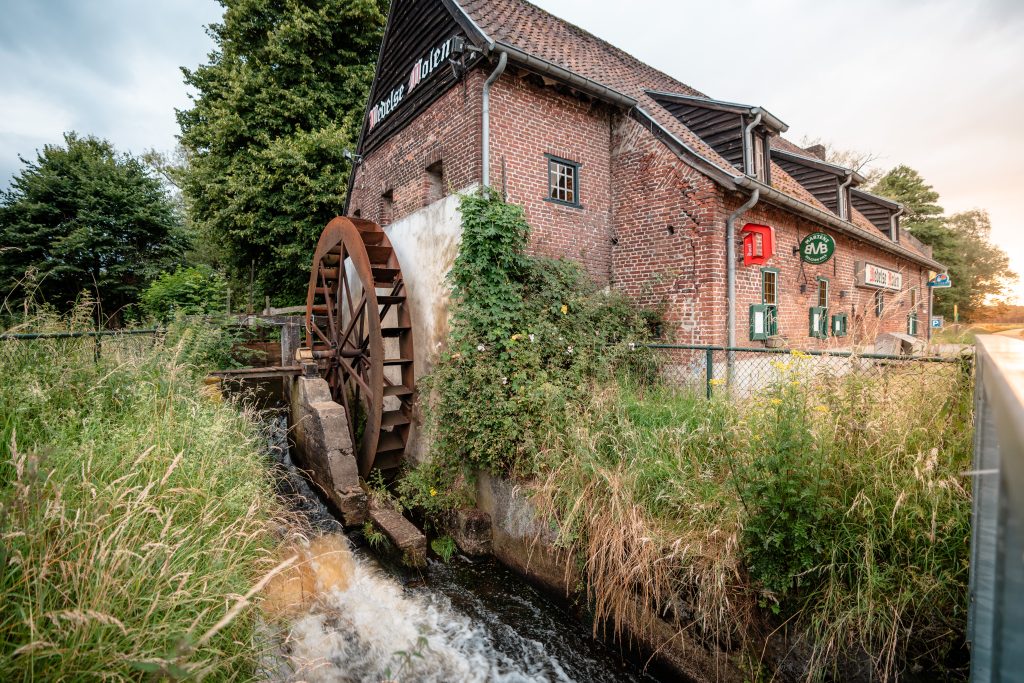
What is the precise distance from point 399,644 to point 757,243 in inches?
278

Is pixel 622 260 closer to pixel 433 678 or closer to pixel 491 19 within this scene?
pixel 491 19

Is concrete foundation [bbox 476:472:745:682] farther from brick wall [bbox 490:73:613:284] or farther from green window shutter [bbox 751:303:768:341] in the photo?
green window shutter [bbox 751:303:768:341]

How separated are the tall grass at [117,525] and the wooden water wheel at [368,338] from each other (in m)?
2.16

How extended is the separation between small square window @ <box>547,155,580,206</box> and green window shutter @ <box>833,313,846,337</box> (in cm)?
665

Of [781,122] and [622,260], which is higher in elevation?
[781,122]

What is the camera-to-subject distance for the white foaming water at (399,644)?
307 cm

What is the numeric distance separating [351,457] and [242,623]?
3380 mm

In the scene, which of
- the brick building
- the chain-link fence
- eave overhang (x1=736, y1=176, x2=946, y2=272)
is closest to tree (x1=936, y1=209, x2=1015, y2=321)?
eave overhang (x1=736, y1=176, x2=946, y2=272)

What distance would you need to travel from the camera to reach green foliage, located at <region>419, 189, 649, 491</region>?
14.2 feet

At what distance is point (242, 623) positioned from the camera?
7.10ft

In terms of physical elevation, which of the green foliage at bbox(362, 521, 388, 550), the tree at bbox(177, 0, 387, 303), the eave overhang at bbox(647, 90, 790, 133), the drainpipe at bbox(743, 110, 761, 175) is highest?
the tree at bbox(177, 0, 387, 303)

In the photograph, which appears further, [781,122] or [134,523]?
[781,122]

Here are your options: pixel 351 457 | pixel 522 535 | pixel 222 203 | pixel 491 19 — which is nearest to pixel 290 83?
pixel 222 203

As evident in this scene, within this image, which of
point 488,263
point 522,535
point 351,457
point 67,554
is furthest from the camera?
point 351,457
